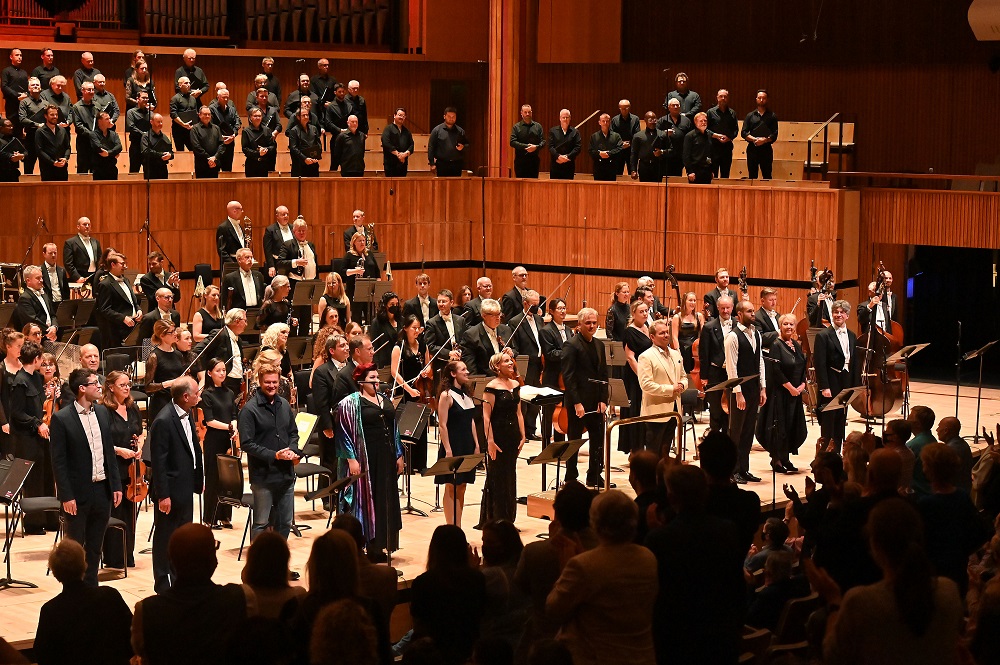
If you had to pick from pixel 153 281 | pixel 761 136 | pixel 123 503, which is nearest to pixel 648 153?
pixel 761 136

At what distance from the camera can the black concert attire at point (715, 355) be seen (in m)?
11.9

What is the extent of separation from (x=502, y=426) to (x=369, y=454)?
3.76 ft

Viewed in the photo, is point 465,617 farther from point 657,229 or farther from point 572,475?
point 657,229

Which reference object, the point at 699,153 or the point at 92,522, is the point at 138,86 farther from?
the point at 92,522

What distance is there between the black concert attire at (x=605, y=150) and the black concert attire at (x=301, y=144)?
11.3 feet

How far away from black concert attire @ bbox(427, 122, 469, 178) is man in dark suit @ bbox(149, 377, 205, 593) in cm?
1067

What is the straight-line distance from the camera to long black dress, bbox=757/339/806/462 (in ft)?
38.0

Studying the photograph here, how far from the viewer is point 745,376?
37.9ft

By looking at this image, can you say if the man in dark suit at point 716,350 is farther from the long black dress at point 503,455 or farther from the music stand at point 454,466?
the music stand at point 454,466

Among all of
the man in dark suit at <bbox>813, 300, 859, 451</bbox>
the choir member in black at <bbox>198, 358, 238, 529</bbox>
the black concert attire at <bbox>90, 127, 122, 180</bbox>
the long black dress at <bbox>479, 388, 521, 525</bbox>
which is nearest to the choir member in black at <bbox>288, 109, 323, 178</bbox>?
the black concert attire at <bbox>90, 127, 122, 180</bbox>

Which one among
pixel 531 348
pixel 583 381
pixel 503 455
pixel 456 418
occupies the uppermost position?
pixel 531 348

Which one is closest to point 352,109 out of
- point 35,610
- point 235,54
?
point 235,54

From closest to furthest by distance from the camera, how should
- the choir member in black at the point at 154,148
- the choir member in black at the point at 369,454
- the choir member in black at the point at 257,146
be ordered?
the choir member in black at the point at 369,454
the choir member in black at the point at 154,148
the choir member in black at the point at 257,146

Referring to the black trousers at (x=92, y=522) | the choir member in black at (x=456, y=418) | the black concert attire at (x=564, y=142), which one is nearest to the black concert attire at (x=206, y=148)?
the black concert attire at (x=564, y=142)
